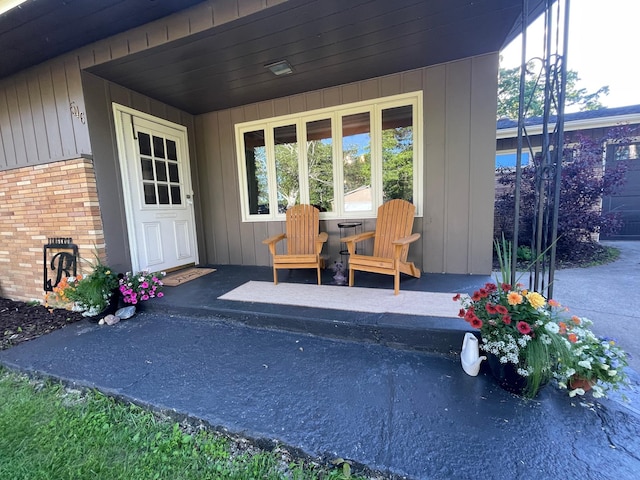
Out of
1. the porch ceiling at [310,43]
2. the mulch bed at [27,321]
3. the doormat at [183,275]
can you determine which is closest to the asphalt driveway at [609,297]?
the porch ceiling at [310,43]

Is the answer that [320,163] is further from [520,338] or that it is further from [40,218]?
[40,218]

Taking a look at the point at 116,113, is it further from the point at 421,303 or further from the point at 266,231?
the point at 421,303

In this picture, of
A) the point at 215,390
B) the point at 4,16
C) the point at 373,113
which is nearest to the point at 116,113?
the point at 4,16

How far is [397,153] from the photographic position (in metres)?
3.32

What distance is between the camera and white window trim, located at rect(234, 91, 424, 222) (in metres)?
3.19

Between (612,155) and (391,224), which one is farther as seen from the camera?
(612,155)

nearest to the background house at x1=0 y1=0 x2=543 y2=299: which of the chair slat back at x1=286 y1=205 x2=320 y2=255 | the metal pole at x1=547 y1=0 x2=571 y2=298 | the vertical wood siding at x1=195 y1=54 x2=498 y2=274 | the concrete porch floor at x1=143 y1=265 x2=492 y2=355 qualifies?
the vertical wood siding at x1=195 y1=54 x2=498 y2=274

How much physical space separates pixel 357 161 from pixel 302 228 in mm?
1073

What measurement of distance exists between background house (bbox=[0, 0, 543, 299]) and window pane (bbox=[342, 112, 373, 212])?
0.03 metres

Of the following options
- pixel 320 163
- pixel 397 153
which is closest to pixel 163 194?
pixel 320 163

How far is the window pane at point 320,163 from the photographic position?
358 cm

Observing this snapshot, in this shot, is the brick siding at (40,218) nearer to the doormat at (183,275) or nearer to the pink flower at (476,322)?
the doormat at (183,275)

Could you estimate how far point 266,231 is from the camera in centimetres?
401

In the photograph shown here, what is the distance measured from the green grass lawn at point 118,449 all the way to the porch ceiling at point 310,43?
2.71 m
